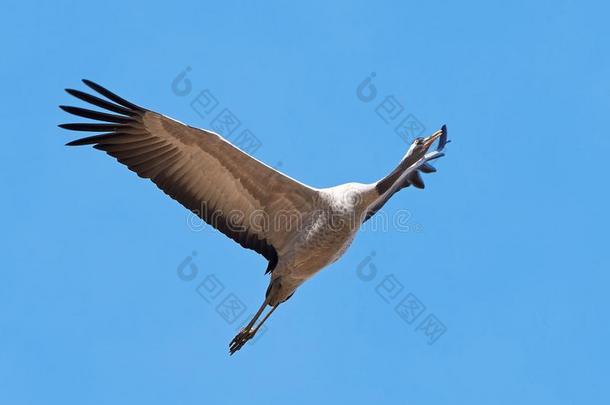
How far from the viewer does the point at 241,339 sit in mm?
24234

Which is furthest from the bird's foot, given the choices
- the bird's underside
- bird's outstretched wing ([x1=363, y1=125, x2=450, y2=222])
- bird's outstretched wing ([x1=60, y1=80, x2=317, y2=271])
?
bird's outstretched wing ([x1=363, y1=125, x2=450, y2=222])

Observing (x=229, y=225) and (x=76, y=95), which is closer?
(x=76, y=95)

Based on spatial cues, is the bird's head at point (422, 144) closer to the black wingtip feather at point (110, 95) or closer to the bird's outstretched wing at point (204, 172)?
the bird's outstretched wing at point (204, 172)

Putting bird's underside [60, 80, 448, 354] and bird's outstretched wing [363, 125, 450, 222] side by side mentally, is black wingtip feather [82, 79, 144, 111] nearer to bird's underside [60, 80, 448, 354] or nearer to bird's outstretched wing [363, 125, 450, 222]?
bird's underside [60, 80, 448, 354]

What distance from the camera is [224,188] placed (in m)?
24.0

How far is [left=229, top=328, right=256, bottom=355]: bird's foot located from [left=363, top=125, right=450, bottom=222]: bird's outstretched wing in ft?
8.36

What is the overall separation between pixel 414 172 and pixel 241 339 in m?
3.74

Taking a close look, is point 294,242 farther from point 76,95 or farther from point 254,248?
point 76,95

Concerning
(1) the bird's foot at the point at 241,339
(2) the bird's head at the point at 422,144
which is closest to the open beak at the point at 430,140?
(2) the bird's head at the point at 422,144

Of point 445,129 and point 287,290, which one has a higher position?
point 445,129

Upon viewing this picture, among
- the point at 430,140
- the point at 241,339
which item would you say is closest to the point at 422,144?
the point at 430,140

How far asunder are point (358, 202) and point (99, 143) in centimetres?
404

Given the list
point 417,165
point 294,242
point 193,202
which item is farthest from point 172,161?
point 417,165

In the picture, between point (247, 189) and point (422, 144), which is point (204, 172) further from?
point (422, 144)
